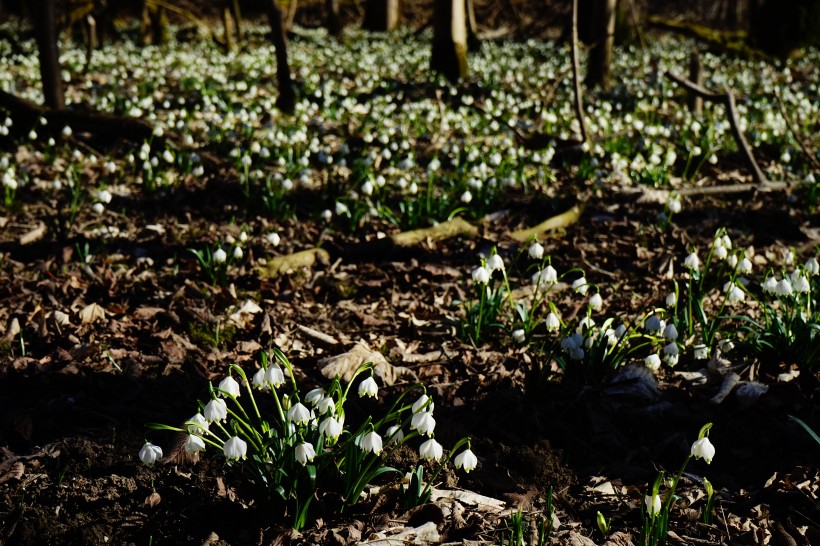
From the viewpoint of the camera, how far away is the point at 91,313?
13.6 feet

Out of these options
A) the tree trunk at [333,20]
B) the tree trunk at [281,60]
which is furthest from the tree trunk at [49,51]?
the tree trunk at [333,20]

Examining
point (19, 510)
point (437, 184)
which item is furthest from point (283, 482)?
point (437, 184)

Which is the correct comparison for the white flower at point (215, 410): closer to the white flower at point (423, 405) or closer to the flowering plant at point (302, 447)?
the flowering plant at point (302, 447)

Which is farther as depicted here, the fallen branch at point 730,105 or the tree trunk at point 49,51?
the tree trunk at point 49,51

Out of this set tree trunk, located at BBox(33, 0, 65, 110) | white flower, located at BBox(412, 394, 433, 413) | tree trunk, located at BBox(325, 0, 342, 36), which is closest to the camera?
white flower, located at BBox(412, 394, 433, 413)

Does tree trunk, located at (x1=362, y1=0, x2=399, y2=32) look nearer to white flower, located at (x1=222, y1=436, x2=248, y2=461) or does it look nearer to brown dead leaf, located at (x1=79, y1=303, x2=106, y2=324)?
brown dead leaf, located at (x1=79, y1=303, x2=106, y2=324)

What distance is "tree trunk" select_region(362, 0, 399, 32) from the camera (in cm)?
2150

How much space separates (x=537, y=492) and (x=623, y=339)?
1.08 metres

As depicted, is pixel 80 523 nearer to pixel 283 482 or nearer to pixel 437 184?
pixel 283 482

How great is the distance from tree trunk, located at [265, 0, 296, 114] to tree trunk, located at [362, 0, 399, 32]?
41.9ft

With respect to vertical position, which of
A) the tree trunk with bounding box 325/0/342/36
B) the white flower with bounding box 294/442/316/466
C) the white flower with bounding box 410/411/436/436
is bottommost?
the white flower with bounding box 294/442/316/466

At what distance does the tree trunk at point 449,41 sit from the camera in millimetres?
12297

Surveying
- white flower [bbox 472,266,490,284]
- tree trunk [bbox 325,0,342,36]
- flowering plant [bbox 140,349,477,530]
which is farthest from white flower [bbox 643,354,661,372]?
tree trunk [bbox 325,0,342,36]

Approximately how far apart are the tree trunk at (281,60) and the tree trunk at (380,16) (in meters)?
12.8
